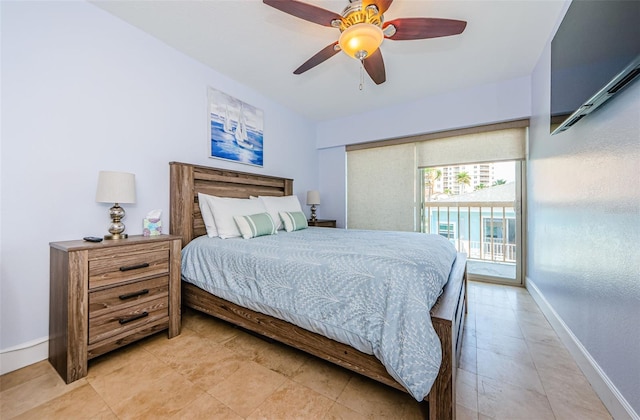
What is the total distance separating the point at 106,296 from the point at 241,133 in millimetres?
2210

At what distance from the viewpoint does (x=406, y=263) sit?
1234 mm

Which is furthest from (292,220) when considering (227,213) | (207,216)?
(207,216)

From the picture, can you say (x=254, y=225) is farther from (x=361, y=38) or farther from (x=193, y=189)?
(x=361, y=38)

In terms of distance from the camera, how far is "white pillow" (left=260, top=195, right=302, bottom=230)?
285 centimetres

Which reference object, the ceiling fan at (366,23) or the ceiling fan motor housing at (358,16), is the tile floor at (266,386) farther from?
the ceiling fan motor housing at (358,16)

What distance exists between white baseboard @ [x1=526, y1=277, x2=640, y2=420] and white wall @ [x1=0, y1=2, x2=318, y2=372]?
10.7ft

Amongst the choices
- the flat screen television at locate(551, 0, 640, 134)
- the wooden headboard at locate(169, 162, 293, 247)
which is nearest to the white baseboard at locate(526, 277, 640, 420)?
the flat screen television at locate(551, 0, 640, 134)

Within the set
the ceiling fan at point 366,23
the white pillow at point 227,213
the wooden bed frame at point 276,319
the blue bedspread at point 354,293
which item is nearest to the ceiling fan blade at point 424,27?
the ceiling fan at point 366,23

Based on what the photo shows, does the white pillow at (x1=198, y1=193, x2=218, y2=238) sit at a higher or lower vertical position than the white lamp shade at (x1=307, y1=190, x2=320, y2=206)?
lower

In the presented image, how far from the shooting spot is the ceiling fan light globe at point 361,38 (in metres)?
1.54

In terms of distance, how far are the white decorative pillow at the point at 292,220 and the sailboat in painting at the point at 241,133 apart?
1.05 metres

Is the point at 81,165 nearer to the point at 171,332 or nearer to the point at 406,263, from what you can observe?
the point at 171,332

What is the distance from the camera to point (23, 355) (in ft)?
5.14

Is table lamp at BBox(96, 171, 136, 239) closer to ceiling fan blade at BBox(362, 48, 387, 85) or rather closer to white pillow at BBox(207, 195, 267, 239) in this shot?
white pillow at BBox(207, 195, 267, 239)
